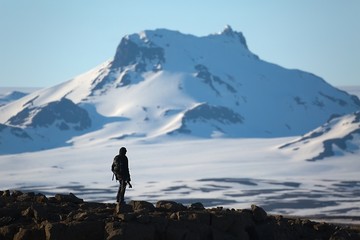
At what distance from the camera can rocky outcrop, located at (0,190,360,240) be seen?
77.8 ft

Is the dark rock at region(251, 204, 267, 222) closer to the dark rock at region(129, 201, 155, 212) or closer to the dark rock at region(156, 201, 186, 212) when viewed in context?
the dark rock at region(156, 201, 186, 212)

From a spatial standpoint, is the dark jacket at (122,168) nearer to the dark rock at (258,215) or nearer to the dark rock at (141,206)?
the dark rock at (141,206)

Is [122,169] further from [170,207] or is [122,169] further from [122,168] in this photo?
[170,207]

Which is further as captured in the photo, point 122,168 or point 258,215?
point 122,168

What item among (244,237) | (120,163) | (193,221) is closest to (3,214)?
(120,163)

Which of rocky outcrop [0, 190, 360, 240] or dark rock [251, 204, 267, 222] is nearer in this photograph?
rocky outcrop [0, 190, 360, 240]

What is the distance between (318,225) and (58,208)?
9464 millimetres

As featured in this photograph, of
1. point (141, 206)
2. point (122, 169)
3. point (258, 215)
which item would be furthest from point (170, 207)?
point (258, 215)

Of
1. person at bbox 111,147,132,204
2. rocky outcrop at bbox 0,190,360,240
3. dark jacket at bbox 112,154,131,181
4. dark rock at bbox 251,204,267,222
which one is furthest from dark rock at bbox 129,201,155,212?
dark rock at bbox 251,204,267,222

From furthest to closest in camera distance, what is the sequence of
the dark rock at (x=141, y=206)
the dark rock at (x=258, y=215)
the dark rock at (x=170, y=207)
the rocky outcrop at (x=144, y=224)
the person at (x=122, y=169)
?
the person at (x=122, y=169)
the dark rock at (x=170, y=207)
the dark rock at (x=258, y=215)
the dark rock at (x=141, y=206)
the rocky outcrop at (x=144, y=224)

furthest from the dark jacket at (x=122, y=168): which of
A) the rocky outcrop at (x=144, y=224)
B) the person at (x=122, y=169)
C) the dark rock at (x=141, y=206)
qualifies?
the rocky outcrop at (x=144, y=224)

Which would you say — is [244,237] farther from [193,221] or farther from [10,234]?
[10,234]

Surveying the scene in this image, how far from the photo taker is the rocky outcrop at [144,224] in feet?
77.8

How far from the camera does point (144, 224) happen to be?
24016 mm
